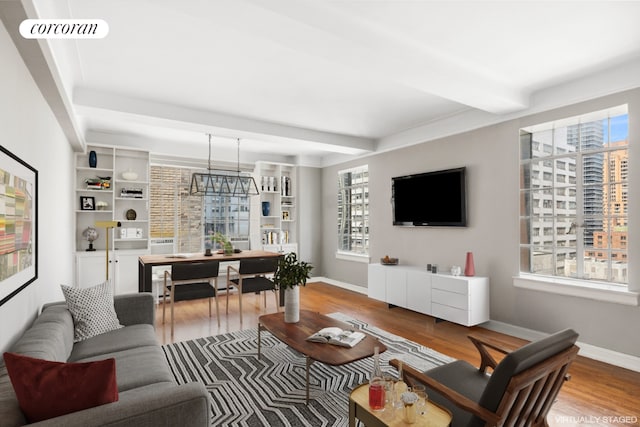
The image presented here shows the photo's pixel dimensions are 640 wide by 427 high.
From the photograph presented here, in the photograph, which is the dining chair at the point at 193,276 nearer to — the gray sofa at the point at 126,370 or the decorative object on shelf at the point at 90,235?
the gray sofa at the point at 126,370

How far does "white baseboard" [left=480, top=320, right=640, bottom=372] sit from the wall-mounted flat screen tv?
1347 millimetres

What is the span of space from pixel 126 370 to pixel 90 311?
896 mm

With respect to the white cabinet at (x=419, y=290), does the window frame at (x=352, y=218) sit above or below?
above

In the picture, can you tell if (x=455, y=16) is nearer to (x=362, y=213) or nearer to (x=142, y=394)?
(x=142, y=394)

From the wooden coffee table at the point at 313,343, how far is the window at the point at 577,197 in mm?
2428

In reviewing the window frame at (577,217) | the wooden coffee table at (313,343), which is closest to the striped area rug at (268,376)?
the wooden coffee table at (313,343)

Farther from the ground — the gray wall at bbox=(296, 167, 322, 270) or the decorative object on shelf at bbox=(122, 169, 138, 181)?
the decorative object on shelf at bbox=(122, 169, 138, 181)

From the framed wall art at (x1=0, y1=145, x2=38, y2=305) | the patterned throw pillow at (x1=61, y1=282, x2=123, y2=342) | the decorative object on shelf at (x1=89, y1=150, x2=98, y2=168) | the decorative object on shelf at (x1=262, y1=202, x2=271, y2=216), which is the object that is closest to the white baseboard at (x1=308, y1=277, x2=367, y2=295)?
the decorative object on shelf at (x1=262, y1=202, x2=271, y2=216)

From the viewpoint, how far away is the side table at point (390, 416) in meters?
1.50

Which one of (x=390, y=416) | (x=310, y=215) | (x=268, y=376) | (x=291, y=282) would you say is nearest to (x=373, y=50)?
(x=291, y=282)

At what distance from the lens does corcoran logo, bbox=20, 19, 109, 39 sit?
5.22 feet

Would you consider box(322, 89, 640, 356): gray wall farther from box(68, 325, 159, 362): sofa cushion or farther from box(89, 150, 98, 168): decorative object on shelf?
box(89, 150, 98, 168): decorative object on shelf

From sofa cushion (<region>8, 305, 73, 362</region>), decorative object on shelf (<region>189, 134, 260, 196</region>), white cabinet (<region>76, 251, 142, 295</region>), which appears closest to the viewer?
sofa cushion (<region>8, 305, 73, 362</region>)

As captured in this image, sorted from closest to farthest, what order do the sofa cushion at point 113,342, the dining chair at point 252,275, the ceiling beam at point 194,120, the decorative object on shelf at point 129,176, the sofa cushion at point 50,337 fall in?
the sofa cushion at point 50,337 < the sofa cushion at point 113,342 < the ceiling beam at point 194,120 < the dining chair at point 252,275 < the decorative object on shelf at point 129,176
